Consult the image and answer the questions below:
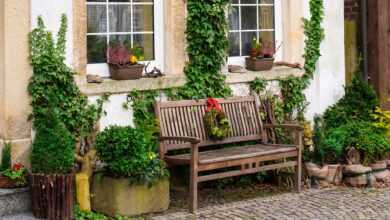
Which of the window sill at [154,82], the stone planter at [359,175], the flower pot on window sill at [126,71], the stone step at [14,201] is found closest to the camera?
the stone step at [14,201]

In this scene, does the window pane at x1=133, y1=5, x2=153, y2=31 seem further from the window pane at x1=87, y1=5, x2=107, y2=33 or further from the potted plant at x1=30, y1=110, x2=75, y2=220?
the potted plant at x1=30, y1=110, x2=75, y2=220

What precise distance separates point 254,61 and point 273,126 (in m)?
1.00

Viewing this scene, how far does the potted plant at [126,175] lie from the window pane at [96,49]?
3.56 feet

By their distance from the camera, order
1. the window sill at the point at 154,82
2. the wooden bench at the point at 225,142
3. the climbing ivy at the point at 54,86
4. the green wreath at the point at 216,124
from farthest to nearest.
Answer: the green wreath at the point at 216,124 < the window sill at the point at 154,82 < the wooden bench at the point at 225,142 < the climbing ivy at the point at 54,86

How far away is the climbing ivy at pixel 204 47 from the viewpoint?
29.8ft

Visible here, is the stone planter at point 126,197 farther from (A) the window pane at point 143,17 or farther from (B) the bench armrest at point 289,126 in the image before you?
(A) the window pane at point 143,17

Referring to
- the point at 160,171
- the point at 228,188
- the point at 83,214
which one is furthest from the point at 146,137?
Result: the point at 228,188

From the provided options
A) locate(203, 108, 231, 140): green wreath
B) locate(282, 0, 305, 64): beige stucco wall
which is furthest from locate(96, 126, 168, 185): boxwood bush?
locate(282, 0, 305, 64): beige stucco wall

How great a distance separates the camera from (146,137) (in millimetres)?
7855

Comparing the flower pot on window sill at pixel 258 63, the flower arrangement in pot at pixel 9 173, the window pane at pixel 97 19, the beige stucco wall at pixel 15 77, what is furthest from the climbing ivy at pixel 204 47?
the flower arrangement in pot at pixel 9 173

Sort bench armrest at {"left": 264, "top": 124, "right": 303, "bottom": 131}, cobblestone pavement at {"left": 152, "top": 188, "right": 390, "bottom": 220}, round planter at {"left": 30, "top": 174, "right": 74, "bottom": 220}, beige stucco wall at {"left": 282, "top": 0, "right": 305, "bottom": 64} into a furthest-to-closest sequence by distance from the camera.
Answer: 1. beige stucco wall at {"left": 282, "top": 0, "right": 305, "bottom": 64}
2. bench armrest at {"left": 264, "top": 124, "right": 303, "bottom": 131}
3. cobblestone pavement at {"left": 152, "top": 188, "right": 390, "bottom": 220}
4. round planter at {"left": 30, "top": 174, "right": 74, "bottom": 220}

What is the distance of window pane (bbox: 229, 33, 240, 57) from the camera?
32.4ft

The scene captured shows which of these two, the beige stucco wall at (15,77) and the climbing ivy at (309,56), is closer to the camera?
the beige stucco wall at (15,77)

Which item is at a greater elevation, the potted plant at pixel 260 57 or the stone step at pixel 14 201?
the potted plant at pixel 260 57
